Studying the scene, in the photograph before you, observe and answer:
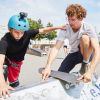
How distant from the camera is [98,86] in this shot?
4.02 m

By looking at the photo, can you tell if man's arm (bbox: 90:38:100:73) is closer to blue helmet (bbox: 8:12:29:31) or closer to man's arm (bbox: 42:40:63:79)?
man's arm (bbox: 42:40:63:79)

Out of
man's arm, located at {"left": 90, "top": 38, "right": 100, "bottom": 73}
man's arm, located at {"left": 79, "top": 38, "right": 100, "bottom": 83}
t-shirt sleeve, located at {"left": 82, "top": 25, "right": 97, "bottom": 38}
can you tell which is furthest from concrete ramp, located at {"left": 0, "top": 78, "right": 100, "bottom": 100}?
t-shirt sleeve, located at {"left": 82, "top": 25, "right": 97, "bottom": 38}

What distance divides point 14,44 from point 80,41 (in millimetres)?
917

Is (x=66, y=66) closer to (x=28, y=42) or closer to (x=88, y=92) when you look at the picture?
(x=28, y=42)

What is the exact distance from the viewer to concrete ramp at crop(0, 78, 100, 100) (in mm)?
3100

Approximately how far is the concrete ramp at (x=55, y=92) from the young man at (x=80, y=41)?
0.18 meters

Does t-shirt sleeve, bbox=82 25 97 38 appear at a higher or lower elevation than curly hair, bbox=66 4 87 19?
lower

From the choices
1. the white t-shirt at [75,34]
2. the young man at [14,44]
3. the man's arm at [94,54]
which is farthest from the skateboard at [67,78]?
the white t-shirt at [75,34]

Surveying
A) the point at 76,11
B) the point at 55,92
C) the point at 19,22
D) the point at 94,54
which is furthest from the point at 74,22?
the point at 55,92

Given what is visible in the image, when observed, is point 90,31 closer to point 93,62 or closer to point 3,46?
point 93,62

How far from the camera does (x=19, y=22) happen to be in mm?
4016

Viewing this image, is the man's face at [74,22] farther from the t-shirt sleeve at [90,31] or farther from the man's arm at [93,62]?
the man's arm at [93,62]

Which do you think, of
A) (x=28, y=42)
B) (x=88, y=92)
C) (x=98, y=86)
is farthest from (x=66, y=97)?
(x=28, y=42)

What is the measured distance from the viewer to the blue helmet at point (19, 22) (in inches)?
154
